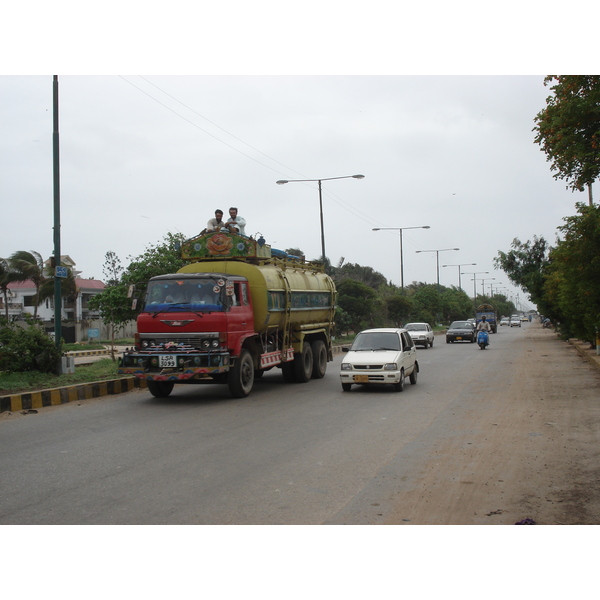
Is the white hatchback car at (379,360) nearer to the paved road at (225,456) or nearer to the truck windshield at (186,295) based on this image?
the paved road at (225,456)

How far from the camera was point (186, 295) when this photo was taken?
13250 millimetres

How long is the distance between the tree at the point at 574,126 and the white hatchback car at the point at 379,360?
5.45 m

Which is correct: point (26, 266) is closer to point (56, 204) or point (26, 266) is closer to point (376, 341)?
point (56, 204)

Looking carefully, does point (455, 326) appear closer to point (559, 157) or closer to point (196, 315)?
point (559, 157)

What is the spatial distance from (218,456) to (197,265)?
24.9 feet

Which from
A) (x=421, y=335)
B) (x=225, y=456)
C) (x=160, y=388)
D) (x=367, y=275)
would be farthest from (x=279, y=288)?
(x=367, y=275)

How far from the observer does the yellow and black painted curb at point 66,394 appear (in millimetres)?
12008

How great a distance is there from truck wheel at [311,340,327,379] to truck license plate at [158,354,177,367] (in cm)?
634

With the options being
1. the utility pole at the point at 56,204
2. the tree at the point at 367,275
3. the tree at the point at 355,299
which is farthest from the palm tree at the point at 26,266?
the tree at the point at 367,275

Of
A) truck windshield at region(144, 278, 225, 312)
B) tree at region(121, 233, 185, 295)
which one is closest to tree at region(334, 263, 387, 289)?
tree at region(121, 233, 185, 295)

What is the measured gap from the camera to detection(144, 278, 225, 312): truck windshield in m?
13.0

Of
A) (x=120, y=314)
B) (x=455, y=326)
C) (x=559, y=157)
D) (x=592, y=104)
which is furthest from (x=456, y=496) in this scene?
(x=455, y=326)

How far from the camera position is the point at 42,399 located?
12.6 meters

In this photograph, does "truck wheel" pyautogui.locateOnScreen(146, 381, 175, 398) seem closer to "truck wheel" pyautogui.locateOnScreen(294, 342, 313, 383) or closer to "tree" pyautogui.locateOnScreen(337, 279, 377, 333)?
"truck wheel" pyautogui.locateOnScreen(294, 342, 313, 383)
